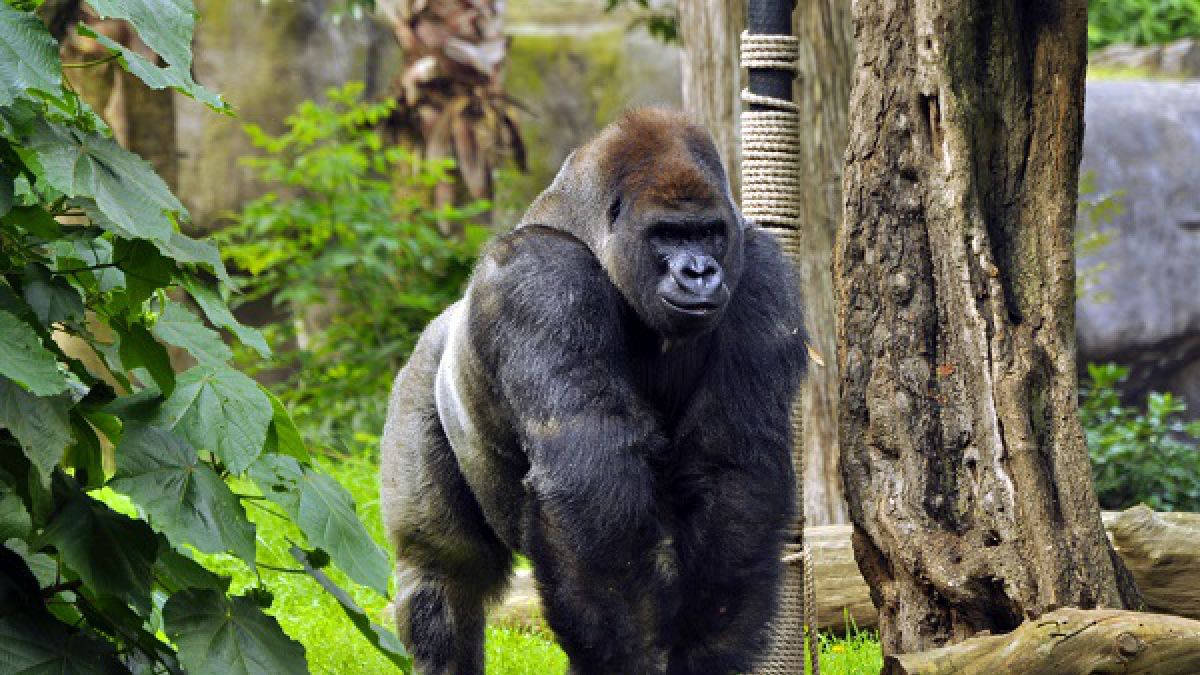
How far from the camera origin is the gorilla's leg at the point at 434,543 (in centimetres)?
367

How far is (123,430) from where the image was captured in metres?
2.12

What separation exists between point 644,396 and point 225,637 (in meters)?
1.22

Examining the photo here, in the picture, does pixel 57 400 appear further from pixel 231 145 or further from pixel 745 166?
pixel 231 145

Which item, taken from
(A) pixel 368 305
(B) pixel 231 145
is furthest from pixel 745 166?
(B) pixel 231 145

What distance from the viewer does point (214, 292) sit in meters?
2.39

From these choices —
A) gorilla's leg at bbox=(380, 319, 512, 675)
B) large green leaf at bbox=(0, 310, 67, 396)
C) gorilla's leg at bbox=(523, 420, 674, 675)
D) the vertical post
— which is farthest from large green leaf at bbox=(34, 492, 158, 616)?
the vertical post

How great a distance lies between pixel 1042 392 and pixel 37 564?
190 centimetres

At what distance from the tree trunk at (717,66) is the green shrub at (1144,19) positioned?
660 cm

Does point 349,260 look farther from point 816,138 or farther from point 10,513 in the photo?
point 10,513

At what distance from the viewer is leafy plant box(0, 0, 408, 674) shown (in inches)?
78.2

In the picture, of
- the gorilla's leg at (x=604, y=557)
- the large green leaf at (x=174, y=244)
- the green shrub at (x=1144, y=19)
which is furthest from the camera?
the green shrub at (x=1144, y=19)

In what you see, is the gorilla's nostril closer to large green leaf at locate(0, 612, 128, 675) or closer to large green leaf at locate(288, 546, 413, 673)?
large green leaf at locate(288, 546, 413, 673)

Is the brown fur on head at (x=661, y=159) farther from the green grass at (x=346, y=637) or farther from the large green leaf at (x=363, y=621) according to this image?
the green grass at (x=346, y=637)

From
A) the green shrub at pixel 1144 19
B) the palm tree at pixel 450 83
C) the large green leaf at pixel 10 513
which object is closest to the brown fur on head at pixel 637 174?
the large green leaf at pixel 10 513
